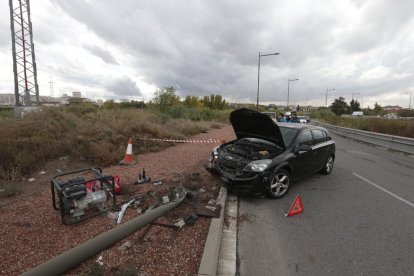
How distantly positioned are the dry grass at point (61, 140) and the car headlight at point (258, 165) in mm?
4840

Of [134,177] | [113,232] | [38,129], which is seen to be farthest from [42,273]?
[38,129]

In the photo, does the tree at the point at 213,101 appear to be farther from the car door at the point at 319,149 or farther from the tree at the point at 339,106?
the car door at the point at 319,149

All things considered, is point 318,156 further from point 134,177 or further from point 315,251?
point 134,177

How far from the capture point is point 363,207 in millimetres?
4879

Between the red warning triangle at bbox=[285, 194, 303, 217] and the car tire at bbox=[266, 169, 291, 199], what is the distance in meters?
0.63

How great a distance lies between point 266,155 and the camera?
5.27m

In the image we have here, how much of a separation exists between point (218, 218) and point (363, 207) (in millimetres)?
3192

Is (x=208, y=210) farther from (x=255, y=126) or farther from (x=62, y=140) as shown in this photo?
(x=62, y=140)

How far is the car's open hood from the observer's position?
546 centimetres

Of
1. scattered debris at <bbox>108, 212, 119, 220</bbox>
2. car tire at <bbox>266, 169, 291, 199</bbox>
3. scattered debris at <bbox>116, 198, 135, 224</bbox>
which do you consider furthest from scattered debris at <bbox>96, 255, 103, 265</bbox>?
car tire at <bbox>266, 169, 291, 199</bbox>

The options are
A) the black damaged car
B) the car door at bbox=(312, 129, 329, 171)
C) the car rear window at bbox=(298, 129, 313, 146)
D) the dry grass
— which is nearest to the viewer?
the black damaged car

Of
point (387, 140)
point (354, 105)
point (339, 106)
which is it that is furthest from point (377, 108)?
point (387, 140)

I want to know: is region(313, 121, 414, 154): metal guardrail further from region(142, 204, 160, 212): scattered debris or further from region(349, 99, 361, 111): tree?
region(349, 99, 361, 111): tree

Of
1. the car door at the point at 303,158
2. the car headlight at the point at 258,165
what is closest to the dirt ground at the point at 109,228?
the car headlight at the point at 258,165
